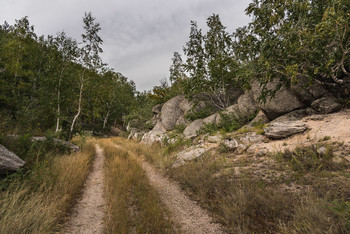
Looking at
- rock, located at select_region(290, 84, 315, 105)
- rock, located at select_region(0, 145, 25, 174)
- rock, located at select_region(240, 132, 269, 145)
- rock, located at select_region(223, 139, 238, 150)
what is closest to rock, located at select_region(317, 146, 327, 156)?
rock, located at select_region(240, 132, 269, 145)

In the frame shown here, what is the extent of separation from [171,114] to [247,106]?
33.3 feet

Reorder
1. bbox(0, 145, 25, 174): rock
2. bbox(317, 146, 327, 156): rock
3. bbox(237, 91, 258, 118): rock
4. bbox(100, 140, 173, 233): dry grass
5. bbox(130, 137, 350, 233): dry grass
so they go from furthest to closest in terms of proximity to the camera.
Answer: bbox(237, 91, 258, 118): rock → bbox(317, 146, 327, 156): rock → bbox(0, 145, 25, 174): rock → bbox(100, 140, 173, 233): dry grass → bbox(130, 137, 350, 233): dry grass

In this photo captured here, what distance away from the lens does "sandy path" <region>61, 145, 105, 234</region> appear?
315 cm

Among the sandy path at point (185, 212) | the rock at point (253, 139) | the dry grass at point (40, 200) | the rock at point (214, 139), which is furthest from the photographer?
the rock at point (214, 139)

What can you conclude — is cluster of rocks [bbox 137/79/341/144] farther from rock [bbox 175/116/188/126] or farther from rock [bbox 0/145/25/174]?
rock [bbox 0/145/25/174]

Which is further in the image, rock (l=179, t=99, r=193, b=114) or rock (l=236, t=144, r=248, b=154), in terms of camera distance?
rock (l=179, t=99, r=193, b=114)

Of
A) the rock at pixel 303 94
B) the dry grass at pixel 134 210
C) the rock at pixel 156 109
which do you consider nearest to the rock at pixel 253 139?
the rock at pixel 303 94

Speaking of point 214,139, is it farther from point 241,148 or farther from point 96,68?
point 96,68

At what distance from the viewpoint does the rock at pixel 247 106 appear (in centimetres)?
1196

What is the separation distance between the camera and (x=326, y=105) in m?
8.12

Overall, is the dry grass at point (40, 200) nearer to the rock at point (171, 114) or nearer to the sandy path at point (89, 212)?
the sandy path at point (89, 212)

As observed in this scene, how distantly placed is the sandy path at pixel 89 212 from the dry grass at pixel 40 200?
25cm

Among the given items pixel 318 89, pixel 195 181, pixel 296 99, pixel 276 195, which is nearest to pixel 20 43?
pixel 195 181

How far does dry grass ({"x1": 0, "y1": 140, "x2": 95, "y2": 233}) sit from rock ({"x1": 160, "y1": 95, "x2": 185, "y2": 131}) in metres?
13.5
